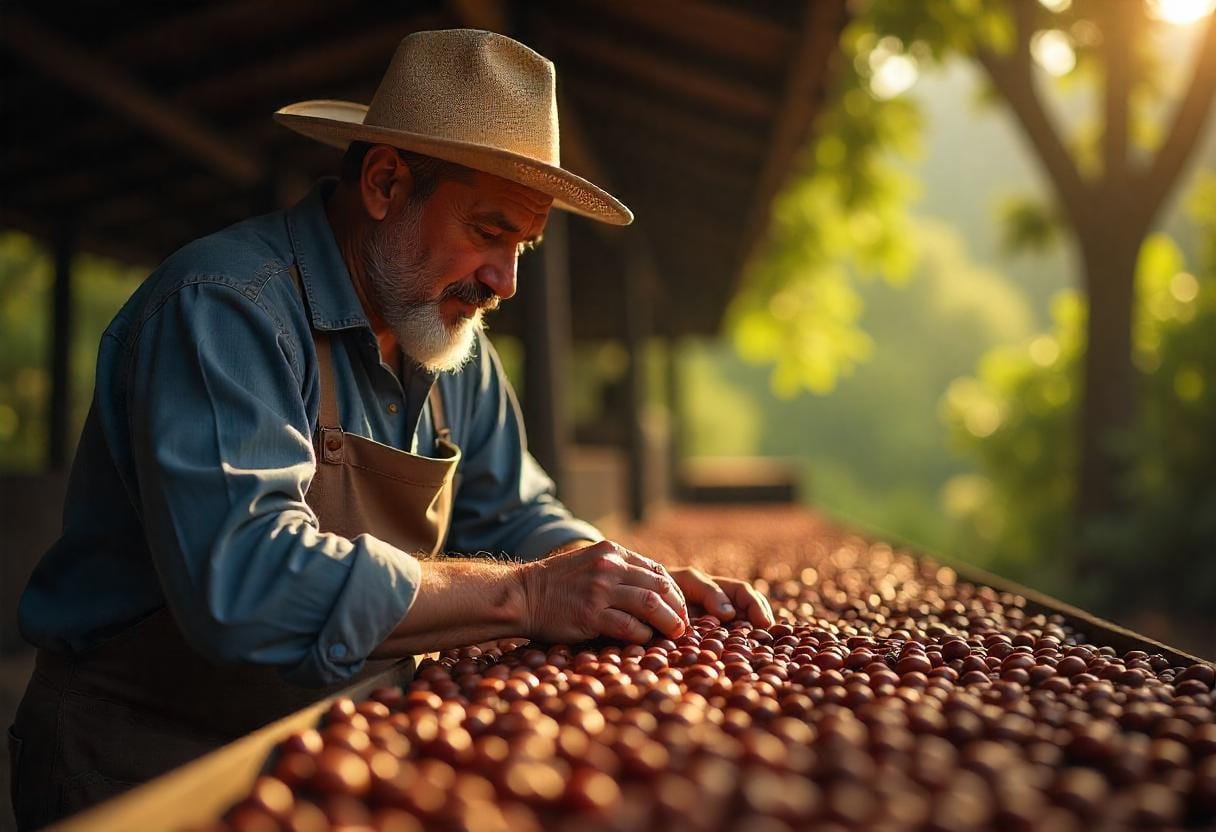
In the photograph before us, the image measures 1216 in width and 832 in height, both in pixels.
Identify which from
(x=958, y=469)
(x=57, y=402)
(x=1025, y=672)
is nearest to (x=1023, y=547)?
(x=57, y=402)

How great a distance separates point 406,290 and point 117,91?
3.50 m

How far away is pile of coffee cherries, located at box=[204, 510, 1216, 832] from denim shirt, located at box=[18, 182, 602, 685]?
0.20m

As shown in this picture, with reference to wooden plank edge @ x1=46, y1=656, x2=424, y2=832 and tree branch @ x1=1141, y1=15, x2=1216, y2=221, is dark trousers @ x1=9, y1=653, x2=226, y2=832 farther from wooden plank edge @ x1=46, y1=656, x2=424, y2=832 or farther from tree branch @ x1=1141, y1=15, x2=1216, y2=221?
tree branch @ x1=1141, y1=15, x2=1216, y2=221

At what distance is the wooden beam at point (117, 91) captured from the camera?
4523 millimetres

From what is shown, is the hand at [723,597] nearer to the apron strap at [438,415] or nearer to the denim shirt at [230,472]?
the apron strap at [438,415]

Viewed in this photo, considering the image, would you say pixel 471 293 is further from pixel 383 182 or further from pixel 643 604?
pixel 643 604

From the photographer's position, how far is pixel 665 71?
5.93 metres

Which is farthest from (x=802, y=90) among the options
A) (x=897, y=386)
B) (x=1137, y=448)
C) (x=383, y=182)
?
(x=897, y=386)

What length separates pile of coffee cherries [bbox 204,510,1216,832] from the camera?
1.27m

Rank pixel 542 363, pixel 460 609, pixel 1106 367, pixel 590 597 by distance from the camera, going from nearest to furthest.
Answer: pixel 460 609 < pixel 590 597 < pixel 542 363 < pixel 1106 367

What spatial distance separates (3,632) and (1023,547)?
14297mm

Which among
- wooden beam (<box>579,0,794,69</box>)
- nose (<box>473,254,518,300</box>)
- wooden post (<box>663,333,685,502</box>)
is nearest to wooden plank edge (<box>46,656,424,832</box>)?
nose (<box>473,254,518,300</box>)

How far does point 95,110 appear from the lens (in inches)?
238

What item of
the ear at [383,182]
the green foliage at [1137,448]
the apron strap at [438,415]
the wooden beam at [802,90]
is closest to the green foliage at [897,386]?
the green foliage at [1137,448]
